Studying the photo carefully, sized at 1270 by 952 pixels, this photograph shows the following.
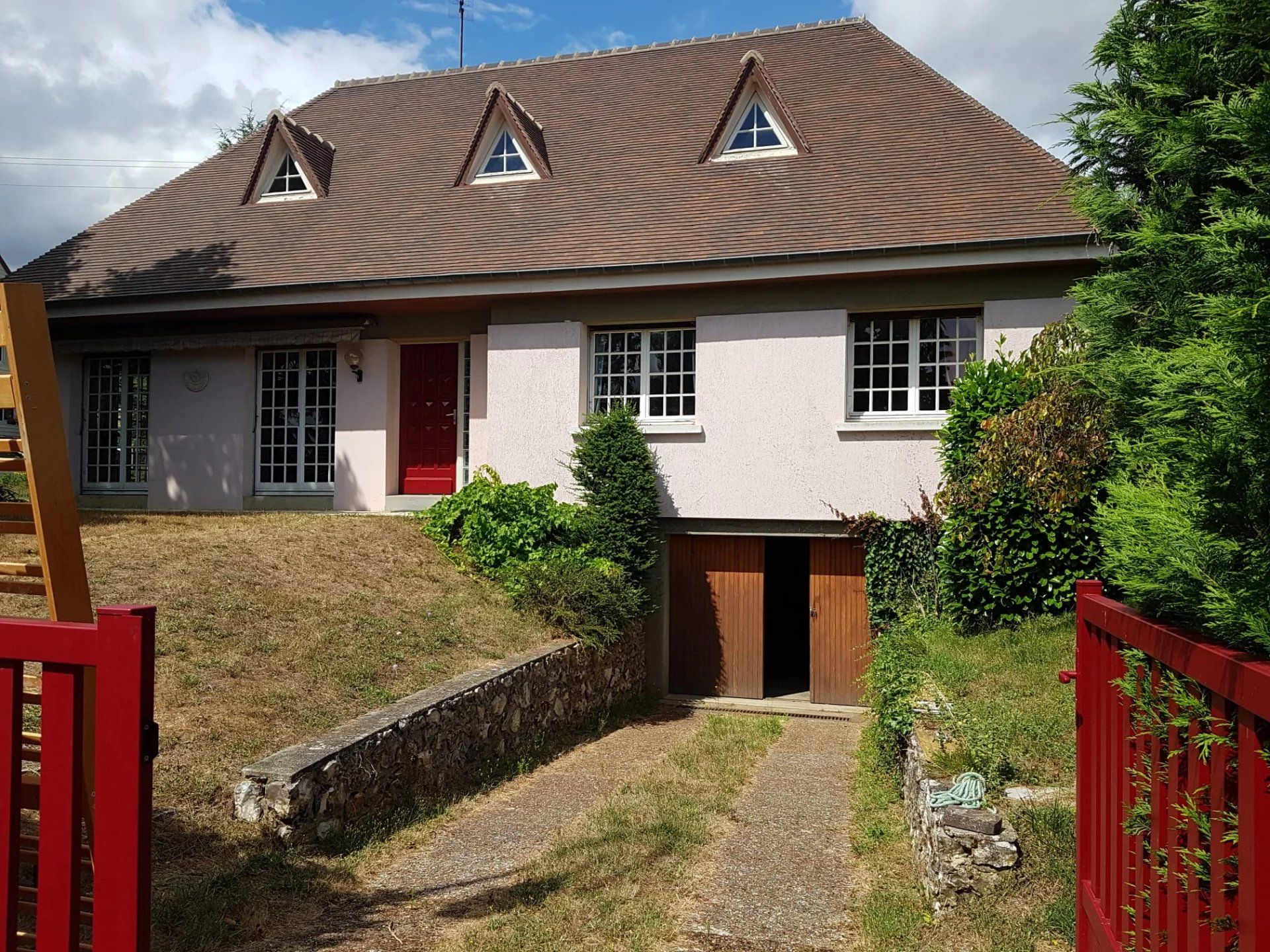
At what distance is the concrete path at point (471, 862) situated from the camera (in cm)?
545

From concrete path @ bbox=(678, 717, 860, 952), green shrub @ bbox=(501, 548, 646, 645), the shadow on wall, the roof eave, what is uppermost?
the roof eave

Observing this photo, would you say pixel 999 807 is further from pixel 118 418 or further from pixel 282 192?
pixel 282 192

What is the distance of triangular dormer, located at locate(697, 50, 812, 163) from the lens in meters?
14.8

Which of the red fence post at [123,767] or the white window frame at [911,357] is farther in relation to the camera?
the white window frame at [911,357]

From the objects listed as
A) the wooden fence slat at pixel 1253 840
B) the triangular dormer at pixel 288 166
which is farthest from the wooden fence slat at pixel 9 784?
the triangular dormer at pixel 288 166

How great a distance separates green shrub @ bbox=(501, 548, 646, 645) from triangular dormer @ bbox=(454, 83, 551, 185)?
6.92 m

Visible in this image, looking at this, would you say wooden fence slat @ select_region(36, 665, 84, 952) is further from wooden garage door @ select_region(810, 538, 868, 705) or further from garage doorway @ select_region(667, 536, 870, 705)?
wooden garage door @ select_region(810, 538, 868, 705)

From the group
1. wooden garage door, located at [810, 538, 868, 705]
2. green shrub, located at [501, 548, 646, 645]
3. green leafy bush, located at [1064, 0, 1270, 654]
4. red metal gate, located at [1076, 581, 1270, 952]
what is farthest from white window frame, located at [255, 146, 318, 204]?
red metal gate, located at [1076, 581, 1270, 952]

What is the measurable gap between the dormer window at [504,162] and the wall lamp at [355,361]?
3456 millimetres

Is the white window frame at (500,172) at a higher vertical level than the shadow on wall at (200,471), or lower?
higher

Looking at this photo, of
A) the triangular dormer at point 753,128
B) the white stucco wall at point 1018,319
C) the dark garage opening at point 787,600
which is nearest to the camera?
the white stucco wall at point 1018,319

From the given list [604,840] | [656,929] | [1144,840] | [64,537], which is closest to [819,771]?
[604,840]

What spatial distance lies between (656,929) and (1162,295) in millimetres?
4122

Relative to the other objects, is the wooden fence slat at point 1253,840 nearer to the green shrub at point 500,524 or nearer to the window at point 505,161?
the green shrub at point 500,524
